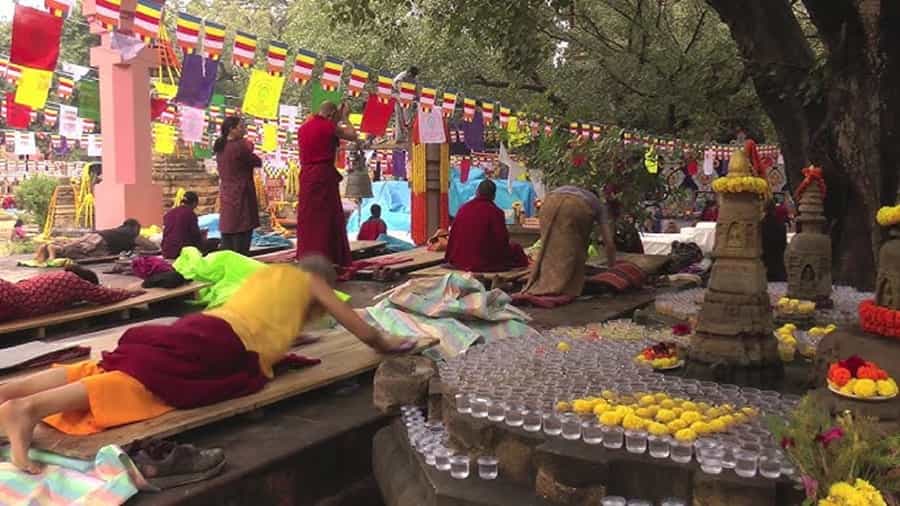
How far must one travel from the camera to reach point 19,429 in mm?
3033

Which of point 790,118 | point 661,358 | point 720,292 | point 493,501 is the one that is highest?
point 790,118

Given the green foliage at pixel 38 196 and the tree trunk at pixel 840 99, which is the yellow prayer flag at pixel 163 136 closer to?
the green foliage at pixel 38 196

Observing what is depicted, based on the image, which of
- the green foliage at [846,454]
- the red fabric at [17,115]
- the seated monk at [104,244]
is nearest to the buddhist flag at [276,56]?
the seated monk at [104,244]

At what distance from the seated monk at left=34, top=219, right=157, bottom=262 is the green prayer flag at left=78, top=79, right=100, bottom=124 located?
316 centimetres

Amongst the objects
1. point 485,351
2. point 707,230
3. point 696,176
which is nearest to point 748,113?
point 707,230

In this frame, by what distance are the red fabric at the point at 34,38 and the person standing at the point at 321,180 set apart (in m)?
2.19

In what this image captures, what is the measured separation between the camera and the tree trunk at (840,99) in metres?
6.00

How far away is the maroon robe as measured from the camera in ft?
25.1

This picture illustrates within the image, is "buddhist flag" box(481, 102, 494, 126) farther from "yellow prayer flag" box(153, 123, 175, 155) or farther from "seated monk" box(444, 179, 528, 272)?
"yellow prayer flag" box(153, 123, 175, 155)

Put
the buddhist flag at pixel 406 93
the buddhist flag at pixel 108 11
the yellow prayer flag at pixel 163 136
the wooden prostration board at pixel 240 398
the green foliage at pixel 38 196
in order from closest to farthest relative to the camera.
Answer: the wooden prostration board at pixel 240 398 < the buddhist flag at pixel 108 11 < the buddhist flag at pixel 406 93 < the yellow prayer flag at pixel 163 136 < the green foliage at pixel 38 196

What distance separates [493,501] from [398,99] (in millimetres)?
7621

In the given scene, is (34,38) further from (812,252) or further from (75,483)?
(812,252)

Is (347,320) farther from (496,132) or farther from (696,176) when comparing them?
(696,176)

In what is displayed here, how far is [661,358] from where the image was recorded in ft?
13.0
